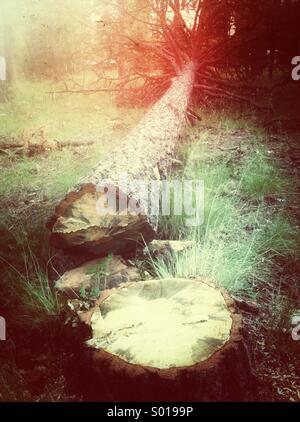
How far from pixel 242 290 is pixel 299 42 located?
659cm

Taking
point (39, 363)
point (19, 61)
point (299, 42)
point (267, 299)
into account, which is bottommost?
point (39, 363)

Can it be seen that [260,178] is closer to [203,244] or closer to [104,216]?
[203,244]

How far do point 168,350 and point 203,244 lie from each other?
60.5 inches

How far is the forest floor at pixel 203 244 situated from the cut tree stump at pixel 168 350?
357 millimetres

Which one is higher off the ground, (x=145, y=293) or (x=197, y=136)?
(x=197, y=136)

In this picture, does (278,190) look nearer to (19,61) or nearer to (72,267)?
(72,267)

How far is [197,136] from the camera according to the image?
19.7 ft

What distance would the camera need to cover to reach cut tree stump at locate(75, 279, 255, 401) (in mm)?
1568

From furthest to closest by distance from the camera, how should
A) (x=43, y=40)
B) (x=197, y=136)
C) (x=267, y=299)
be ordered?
1. (x=43, y=40)
2. (x=197, y=136)
3. (x=267, y=299)

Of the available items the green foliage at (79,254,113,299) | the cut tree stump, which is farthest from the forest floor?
the cut tree stump

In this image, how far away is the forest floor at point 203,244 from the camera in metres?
2.07

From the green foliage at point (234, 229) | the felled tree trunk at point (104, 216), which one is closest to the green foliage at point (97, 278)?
the felled tree trunk at point (104, 216)

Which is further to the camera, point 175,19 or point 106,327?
point 175,19

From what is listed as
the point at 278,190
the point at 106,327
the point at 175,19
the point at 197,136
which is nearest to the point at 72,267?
the point at 106,327
